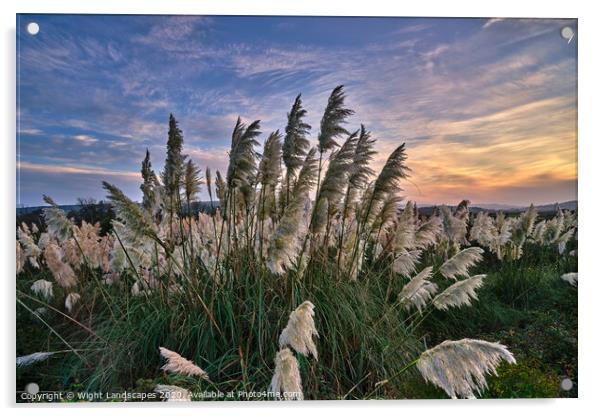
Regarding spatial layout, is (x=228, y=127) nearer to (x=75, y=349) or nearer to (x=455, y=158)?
(x=455, y=158)

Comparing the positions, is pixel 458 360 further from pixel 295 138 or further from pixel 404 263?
pixel 295 138

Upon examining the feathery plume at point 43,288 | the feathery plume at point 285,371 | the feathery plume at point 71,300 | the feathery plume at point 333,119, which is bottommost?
the feathery plume at point 285,371

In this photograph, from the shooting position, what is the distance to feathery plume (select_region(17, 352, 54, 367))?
371 centimetres

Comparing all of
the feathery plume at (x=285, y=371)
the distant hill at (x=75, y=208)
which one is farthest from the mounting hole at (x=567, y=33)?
the feathery plume at (x=285, y=371)

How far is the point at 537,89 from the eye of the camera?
407 cm

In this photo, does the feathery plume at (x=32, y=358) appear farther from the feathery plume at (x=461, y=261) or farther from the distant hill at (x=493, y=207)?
the feathery plume at (x=461, y=261)

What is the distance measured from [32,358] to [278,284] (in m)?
1.92

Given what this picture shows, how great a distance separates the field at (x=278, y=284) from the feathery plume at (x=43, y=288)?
0.02 m

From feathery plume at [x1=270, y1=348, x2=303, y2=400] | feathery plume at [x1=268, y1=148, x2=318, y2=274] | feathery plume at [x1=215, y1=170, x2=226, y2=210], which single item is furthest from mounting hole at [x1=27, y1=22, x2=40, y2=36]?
feathery plume at [x1=270, y1=348, x2=303, y2=400]

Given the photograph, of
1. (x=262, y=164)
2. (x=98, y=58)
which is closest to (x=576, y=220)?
(x=262, y=164)

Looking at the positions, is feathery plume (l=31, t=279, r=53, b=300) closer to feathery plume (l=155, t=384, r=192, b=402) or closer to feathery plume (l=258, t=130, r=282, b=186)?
feathery plume (l=155, t=384, r=192, b=402)
